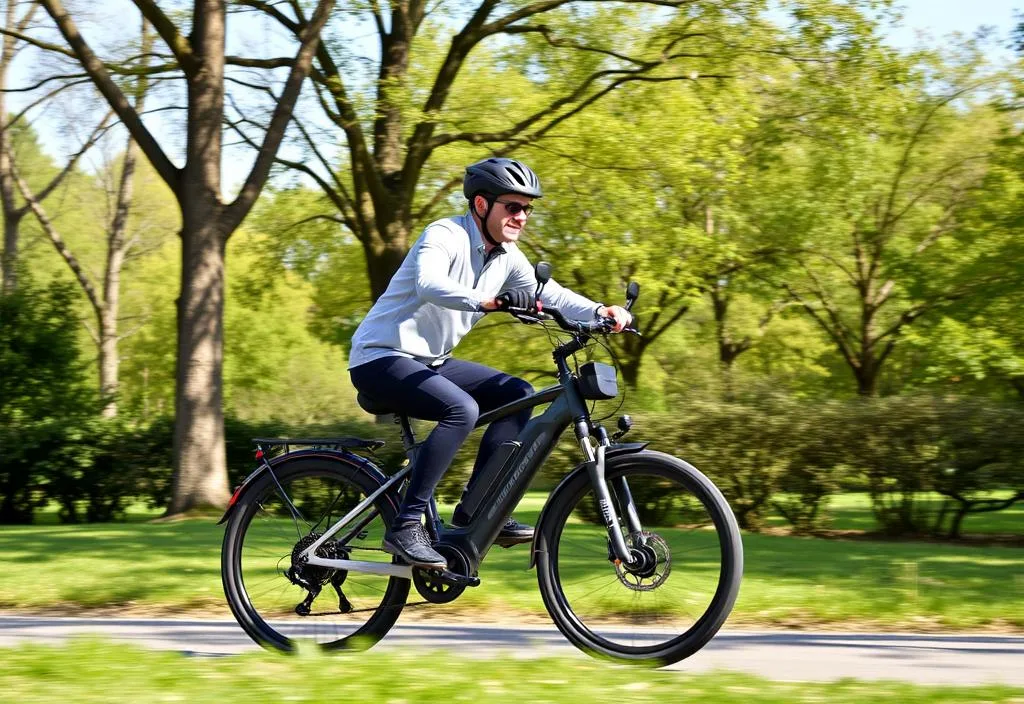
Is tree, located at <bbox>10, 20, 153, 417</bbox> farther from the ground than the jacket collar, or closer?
farther from the ground

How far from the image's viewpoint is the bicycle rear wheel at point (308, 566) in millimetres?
5703

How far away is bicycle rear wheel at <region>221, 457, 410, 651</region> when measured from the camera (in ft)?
18.7

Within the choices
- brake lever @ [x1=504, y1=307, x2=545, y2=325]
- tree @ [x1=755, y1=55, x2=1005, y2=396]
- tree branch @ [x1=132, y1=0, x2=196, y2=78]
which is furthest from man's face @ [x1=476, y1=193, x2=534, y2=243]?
tree @ [x1=755, y1=55, x2=1005, y2=396]

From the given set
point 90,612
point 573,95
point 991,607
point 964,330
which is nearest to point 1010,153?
point 964,330

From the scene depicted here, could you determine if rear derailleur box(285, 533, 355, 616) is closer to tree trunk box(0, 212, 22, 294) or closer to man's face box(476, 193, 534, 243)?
man's face box(476, 193, 534, 243)

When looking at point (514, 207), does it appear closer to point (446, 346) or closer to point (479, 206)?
point (479, 206)

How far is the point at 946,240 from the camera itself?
3034 centimetres

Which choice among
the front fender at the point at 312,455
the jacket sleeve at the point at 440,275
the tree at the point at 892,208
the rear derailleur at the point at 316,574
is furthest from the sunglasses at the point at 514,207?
the tree at the point at 892,208

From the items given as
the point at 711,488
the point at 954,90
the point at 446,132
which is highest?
the point at 954,90

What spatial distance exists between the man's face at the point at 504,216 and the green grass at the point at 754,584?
333cm

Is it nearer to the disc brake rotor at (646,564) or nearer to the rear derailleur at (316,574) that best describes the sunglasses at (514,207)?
the disc brake rotor at (646,564)

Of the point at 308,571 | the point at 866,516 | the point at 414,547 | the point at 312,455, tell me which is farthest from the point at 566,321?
the point at 866,516

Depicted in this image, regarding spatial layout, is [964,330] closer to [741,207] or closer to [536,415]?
[741,207]

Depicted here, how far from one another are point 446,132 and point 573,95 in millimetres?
2027
